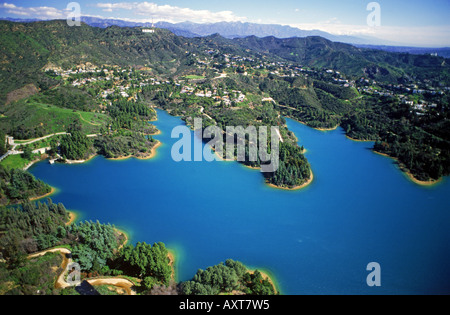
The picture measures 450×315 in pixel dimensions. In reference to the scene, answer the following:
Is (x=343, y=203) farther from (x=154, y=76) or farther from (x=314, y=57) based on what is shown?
(x=314, y=57)

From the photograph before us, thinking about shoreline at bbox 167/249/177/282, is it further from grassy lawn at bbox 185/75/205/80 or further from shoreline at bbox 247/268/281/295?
grassy lawn at bbox 185/75/205/80

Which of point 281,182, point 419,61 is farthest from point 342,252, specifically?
point 419,61

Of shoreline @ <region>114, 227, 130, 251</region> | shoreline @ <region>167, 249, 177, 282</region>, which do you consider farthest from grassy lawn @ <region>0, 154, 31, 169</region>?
shoreline @ <region>167, 249, 177, 282</region>

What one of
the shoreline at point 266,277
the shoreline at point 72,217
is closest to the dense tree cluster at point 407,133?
the shoreline at point 266,277

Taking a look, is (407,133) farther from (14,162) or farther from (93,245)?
(14,162)

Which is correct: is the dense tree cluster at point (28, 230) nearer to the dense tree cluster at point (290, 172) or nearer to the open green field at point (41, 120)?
the open green field at point (41, 120)
